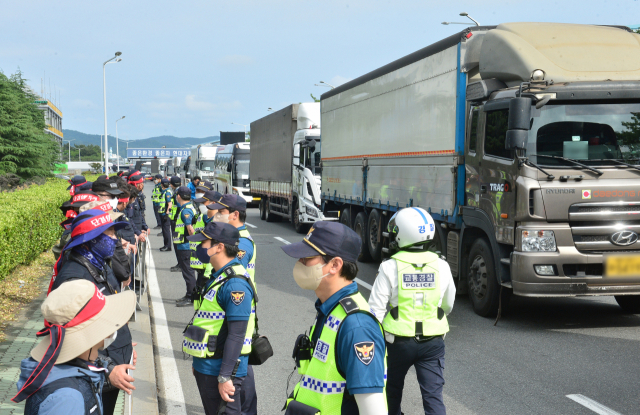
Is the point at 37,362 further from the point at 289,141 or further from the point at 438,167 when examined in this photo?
the point at 289,141

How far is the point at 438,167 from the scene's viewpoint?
9984 mm

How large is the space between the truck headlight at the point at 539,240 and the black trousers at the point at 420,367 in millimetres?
3892

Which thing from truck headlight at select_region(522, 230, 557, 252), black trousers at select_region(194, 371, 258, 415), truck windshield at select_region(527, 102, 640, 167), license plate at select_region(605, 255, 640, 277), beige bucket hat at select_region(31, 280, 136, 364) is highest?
truck windshield at select_region(527, 102, 640, 167)

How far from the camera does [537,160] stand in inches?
300

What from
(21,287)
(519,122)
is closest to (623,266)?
(519,122)

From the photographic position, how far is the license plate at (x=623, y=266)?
7594 millimetres

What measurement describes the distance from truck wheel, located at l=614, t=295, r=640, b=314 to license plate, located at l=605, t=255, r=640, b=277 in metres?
1.61

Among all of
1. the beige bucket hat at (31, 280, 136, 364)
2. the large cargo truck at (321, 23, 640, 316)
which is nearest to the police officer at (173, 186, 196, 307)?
the large cargo truck at (321, 23, 640, 316)

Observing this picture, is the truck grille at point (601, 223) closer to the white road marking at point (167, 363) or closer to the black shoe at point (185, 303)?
the white road marking at point (167, 363)

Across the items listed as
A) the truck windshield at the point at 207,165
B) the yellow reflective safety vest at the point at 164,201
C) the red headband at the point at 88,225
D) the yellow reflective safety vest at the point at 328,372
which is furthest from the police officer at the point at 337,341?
the truck windshield at the point at 207,165

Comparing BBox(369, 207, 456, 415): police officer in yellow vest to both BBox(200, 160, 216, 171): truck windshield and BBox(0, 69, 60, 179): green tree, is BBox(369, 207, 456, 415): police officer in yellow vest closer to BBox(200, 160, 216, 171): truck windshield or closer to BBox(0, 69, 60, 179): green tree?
BBox(0, 69, 60, 179): green tree

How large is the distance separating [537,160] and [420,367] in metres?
4.34

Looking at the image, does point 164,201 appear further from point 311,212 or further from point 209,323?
point 209,323

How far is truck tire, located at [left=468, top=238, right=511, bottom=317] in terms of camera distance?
27.6 ft
